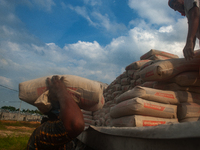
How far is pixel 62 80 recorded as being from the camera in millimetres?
1106

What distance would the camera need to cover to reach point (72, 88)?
112cm

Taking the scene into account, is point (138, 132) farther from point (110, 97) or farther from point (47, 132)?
point (110, 97)

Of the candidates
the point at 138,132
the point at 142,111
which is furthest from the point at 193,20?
the point at 138,132

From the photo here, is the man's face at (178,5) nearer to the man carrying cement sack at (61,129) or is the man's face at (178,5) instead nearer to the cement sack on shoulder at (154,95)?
the cement sack on shoulder at (154,95)

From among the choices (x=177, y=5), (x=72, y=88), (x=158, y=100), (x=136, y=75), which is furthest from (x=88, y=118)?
(x=177, y=5)

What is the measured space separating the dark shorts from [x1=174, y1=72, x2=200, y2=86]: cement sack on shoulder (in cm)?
152

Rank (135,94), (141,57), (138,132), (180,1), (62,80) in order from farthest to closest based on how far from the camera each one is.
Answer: (141,57) → (180,1) → (135,94) → (62,80) → (138,132)

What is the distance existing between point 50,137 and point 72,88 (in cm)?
37

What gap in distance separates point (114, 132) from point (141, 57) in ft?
8.37

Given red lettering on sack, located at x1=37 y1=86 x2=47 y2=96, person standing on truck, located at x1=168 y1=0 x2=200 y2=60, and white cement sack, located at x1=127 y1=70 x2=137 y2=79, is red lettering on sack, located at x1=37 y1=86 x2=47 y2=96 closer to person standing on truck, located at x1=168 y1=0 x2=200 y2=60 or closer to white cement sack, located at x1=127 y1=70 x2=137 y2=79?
person standing on truck, located at x1=168 y1=0 x2=200 y2=60

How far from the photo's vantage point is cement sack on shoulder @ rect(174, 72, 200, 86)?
1.75 metres

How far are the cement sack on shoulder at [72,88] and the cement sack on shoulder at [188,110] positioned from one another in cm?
112

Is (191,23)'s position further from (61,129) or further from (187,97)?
(61,129)

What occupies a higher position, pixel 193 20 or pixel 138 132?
pixel 193 20
